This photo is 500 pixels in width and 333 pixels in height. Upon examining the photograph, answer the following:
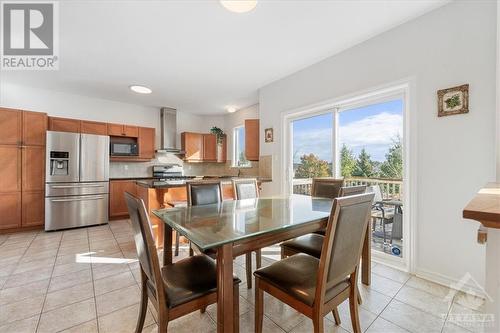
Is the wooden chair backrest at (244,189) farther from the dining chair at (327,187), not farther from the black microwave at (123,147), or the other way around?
the black microwave at (123,147)

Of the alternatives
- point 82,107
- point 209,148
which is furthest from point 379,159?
point 82,107

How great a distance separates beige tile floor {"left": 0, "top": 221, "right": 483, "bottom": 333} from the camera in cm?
154

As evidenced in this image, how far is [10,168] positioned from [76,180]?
0.89m

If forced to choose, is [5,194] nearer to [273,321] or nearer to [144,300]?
[144,300]

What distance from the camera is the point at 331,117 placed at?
313 cm

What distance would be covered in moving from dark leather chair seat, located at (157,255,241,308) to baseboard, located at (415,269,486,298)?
2.07 m

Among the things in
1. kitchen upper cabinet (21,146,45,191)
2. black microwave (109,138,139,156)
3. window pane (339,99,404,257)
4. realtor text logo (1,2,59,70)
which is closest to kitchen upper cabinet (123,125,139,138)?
black microwave (109,138,139,156)

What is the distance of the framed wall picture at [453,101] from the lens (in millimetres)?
1886

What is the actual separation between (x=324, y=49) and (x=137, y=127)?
412cm

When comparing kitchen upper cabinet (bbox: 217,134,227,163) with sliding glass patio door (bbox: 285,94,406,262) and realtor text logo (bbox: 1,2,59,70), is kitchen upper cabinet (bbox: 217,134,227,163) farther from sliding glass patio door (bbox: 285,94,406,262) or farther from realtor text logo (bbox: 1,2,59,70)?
realtor text logo (bbox: 1,2,59,70)

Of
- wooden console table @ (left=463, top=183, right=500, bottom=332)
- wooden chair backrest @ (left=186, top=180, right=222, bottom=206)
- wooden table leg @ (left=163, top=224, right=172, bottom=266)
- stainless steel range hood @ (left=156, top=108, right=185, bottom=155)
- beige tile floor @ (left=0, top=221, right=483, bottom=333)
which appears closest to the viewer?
wooden console table @ (left=463, top=183, right=500, bottom=332)

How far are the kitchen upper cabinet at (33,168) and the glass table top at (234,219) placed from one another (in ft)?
11.7

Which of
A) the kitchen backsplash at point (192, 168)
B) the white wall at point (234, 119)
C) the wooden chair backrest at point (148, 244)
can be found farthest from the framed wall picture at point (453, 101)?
the white wall at point (234, 119)

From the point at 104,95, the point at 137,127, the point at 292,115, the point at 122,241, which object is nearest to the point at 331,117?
the point at 292,115
